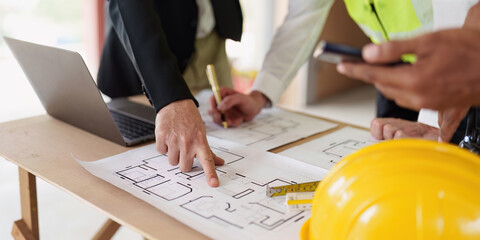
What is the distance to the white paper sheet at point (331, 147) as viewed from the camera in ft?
2.99

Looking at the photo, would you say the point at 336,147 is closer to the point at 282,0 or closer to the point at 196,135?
the point at 196,135

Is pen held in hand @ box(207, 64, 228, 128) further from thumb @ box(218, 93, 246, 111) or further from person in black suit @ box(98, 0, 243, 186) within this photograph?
person in black suit @ box(98, 0, 243, 186)

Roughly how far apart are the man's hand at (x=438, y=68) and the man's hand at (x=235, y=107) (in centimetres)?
71

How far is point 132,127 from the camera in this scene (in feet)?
3.51

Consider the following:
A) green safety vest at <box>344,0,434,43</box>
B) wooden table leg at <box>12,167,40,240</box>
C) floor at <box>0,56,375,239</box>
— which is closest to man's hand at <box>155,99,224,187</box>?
wooden table leg at <box>12,167,40,240</box>

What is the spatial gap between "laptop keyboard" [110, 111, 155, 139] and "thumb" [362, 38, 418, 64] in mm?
674

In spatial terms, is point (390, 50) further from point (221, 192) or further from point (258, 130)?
point (258, 130)

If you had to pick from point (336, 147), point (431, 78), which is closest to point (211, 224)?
point (431, 78)

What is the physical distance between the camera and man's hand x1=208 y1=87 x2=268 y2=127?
3.73 feet

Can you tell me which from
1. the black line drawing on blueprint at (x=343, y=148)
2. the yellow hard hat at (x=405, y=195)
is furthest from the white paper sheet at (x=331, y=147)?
the yellow hard hat at (x=405, y=195)

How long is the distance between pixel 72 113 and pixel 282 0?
2.62 metres

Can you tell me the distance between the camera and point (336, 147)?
1001 millimetres

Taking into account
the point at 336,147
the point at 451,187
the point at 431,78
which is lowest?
the point at 336,147

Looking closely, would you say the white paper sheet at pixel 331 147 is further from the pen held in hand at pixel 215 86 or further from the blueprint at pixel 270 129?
the pen held in hand at pixel 215 86
